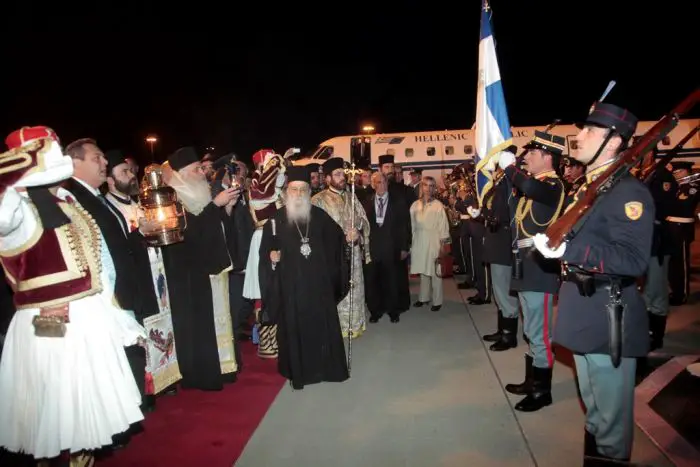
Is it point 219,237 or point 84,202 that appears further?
point 219,237

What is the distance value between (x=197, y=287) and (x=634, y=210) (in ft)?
13.4

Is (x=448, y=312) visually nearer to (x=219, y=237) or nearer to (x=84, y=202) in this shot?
(x=219, y=237)

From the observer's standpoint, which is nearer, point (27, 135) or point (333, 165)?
point (27, 135)

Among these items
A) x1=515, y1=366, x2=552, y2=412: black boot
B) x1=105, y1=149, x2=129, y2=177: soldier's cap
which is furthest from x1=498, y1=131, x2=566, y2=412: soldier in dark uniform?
x1=105, y1=149, x2=129, y2=177: soldier's cap

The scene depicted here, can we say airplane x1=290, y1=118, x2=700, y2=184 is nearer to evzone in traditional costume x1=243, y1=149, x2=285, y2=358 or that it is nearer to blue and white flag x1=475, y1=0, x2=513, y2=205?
evzone in traditional costume x1=243, y1=149, x2=285, y2=358

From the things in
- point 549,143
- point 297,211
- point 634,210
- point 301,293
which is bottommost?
point 301,293

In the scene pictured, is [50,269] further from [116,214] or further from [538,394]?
[538,394]

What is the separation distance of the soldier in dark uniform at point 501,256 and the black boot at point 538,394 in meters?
1.45

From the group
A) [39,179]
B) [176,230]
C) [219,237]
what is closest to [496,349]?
[219,237]

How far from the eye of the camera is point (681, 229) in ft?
24.5

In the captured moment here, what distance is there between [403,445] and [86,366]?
2.44m

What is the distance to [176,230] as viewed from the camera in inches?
165

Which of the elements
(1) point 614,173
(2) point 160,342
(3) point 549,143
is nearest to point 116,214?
(2) point 160,342

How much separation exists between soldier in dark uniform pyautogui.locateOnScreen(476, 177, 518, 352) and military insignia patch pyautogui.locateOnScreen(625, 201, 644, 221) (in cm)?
301
